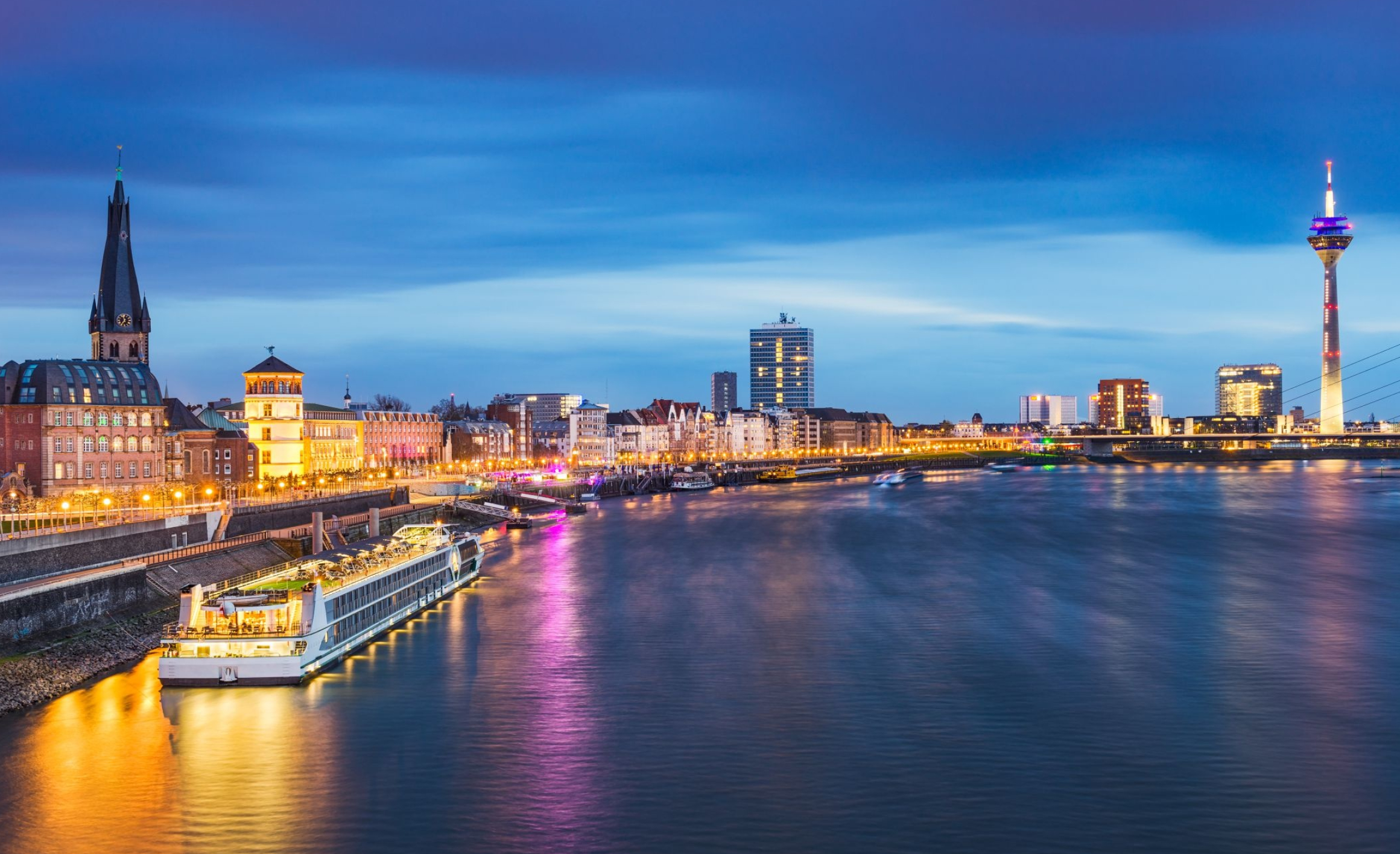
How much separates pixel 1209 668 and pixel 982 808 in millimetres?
17850

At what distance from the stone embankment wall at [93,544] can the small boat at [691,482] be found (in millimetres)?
111446

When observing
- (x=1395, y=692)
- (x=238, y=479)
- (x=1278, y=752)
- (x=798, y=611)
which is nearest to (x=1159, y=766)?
(x=1278, y=752)

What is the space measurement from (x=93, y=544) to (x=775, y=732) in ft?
101

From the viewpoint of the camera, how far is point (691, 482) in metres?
173

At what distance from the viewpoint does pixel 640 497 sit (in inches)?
5950

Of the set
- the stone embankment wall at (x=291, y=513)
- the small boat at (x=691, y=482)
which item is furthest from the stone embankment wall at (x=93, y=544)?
the small boat at (x=691, y=482)

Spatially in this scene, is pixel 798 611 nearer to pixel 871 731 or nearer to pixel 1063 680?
pixel 1063 680

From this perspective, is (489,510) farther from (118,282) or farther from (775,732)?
(775,732)

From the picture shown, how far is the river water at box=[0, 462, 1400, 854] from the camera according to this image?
25328 mm

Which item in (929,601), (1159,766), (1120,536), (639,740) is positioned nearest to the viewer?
(1159,766)

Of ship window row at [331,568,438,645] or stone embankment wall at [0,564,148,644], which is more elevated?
stone embankment wall at [0,564,148,644]

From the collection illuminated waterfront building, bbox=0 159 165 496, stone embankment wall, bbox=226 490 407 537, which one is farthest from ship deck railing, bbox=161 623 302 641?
illuminated waterfront building, bbox=0 159 165 496

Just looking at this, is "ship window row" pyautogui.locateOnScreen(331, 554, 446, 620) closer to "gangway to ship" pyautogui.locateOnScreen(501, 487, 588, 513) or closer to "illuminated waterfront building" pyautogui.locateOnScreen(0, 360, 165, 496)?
"illuminated waterfront building" pyautogui.locateOnScreen(0, 360, 165, 496)

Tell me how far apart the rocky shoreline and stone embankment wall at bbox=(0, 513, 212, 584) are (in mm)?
3973
